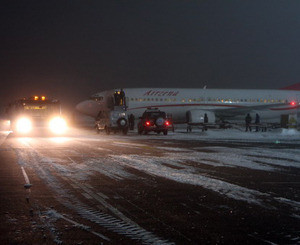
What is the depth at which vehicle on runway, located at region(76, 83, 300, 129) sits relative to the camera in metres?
42.2

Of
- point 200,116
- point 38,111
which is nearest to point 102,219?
point 38,111

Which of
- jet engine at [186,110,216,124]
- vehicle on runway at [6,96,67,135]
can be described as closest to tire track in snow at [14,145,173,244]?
vehicle on runway at [6,96,67,135]

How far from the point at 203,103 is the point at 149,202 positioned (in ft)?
122

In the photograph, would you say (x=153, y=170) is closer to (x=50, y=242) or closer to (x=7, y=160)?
(x=7, y=160)

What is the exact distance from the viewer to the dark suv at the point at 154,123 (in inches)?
1254

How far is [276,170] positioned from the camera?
1152 centimetres

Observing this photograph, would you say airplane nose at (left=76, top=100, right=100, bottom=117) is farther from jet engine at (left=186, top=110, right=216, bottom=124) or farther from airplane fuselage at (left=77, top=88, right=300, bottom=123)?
jet engine at (left=186, top=110, right=216, bottom=124)

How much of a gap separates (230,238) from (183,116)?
3916 cm

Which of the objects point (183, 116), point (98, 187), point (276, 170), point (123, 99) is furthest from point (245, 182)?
point (183, 116)

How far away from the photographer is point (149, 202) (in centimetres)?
725

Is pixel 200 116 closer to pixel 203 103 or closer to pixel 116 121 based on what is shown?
pixel 203 103

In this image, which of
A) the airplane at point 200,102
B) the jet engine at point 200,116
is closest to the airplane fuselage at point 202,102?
the airplane at point 200,102

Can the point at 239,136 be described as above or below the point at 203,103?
below

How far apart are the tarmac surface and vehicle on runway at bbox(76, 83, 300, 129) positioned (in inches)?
1104
